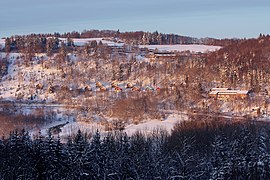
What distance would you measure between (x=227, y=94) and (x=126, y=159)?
1157 inches

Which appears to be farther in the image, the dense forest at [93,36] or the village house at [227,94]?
the dense forest at [93,36]

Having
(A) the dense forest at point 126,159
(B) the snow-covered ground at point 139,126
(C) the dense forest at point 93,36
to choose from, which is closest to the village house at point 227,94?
(B) the snow-covered ground at point 139,126

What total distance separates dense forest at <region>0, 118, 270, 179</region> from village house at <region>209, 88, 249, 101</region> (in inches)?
724

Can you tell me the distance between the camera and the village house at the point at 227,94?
163 feet

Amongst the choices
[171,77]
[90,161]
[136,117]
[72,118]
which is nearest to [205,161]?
[90,161]

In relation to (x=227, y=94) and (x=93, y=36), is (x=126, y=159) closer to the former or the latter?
(x=227, y=94)

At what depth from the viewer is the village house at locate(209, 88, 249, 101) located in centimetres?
4956

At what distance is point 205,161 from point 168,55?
50.3m

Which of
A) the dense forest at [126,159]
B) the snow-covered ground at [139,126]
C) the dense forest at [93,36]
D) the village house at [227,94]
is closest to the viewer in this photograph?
the dense forest at [126,159]

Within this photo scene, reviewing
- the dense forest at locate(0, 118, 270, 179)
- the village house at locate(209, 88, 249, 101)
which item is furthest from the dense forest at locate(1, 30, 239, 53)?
the dense forest at locate(0, 118, 270, 179)

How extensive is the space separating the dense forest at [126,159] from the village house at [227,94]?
724 inches

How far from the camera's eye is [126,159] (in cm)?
2334

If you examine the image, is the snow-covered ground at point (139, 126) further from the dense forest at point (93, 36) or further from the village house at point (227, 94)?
the dense forest at point (93, 36)

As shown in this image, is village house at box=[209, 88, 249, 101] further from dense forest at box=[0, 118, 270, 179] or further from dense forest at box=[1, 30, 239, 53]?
dense forest at box=[1, 30, 239, 53]
